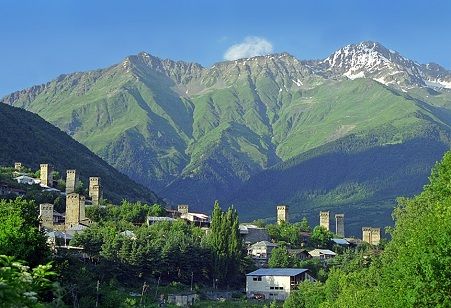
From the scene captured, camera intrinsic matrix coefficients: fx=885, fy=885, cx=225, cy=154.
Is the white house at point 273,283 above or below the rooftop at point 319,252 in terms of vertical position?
below

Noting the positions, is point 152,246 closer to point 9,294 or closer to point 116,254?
point 116,254

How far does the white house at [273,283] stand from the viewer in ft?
308

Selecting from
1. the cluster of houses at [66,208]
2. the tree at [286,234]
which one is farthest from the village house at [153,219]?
the tree at [286,234]

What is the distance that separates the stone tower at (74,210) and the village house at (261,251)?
21693mm

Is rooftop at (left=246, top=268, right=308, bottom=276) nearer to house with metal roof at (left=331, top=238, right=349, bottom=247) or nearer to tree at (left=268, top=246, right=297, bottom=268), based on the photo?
tree at (left=268, top=246, right=297, bottom=268)

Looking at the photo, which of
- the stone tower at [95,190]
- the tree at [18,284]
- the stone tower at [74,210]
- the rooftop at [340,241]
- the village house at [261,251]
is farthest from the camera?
the rooftop at [340,241]

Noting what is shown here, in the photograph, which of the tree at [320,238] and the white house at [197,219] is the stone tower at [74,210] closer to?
the white house at [197,219]

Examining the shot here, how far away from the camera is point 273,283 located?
3762 inches

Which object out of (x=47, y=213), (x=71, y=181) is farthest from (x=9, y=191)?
(x=71, y=181)

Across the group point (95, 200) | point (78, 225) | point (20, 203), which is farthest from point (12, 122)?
point (20, 203)

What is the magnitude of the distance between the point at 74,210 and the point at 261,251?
2475 cm

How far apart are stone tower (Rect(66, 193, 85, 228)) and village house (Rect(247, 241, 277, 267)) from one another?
2169 cm

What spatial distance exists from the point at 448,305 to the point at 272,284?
62744 millimetres

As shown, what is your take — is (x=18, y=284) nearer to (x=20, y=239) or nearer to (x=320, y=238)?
(x=20, y=239)
